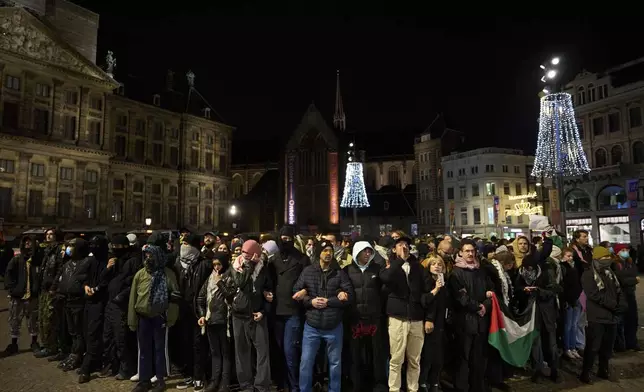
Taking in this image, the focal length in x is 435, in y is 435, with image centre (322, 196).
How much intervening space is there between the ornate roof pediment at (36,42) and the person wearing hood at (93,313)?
3925 centimetres

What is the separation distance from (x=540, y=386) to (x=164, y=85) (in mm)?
60198

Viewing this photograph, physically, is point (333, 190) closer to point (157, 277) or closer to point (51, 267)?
point (51, 267)

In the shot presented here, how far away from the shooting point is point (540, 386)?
7.48 metres

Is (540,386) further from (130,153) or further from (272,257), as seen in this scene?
(130,153)

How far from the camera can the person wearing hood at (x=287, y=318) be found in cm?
703

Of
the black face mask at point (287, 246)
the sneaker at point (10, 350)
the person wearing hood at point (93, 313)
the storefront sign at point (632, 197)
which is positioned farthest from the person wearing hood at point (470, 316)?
the storefront sign at point (632, 197)

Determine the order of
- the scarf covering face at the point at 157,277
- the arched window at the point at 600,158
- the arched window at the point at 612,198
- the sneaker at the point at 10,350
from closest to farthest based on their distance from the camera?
the scarf covering face at the point at 157,277
the sneaker at the point at 10,350
the arched window at the point at 612,198
the arched window at the point at 600,158

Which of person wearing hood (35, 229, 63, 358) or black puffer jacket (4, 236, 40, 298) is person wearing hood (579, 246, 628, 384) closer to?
person wearing hood (35, 229, 63, 358)

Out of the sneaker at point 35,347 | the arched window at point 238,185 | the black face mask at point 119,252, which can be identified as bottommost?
the sneaker at point 35,347

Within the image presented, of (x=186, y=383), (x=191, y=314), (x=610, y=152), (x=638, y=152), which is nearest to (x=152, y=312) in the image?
(x=191, y=314)

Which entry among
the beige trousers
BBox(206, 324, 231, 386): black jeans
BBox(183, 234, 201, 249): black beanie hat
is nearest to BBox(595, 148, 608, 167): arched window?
the beige trousers

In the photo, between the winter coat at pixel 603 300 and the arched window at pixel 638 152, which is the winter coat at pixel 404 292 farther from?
the arched window at pixel 638 152

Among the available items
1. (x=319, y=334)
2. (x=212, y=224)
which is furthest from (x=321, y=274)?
(x=212, y=224)

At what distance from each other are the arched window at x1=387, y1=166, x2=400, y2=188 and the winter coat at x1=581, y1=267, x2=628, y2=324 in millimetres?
64475
